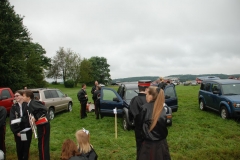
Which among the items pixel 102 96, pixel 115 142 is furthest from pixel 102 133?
pixel 102 96

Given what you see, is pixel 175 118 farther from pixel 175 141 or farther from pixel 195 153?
pixel 195 153

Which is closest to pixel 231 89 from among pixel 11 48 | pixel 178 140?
pixel 178 140

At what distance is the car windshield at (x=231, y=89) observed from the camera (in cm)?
905

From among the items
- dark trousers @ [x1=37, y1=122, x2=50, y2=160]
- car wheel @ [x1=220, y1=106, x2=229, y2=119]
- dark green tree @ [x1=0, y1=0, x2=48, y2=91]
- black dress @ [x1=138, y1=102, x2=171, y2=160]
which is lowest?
car wheel @ [x1=220, y1=106, x2=229, y2=119]

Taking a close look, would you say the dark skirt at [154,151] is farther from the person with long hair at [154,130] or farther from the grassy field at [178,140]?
the grassy field at [178,140]

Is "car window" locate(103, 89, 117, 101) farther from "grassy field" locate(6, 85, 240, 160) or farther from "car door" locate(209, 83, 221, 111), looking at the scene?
"car door" locate(209, 83, 221, 111)

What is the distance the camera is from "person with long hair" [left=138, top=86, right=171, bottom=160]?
2658mm

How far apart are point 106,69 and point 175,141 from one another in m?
77.6

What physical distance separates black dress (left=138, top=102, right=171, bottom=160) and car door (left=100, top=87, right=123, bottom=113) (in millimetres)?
5086

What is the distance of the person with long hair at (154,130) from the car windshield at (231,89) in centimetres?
786

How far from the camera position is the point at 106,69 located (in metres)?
82.8

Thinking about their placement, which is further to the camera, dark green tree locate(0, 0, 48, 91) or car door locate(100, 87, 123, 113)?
dark green tree locate(0, 0, 48, 91)

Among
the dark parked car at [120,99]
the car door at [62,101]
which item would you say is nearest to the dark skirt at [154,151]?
the dark parked car at [120,99]

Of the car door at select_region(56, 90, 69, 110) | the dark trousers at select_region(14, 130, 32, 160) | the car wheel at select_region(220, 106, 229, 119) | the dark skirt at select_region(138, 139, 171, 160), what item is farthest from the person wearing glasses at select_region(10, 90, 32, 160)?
the car wheel at select_region(220, 106, 229, 119)
